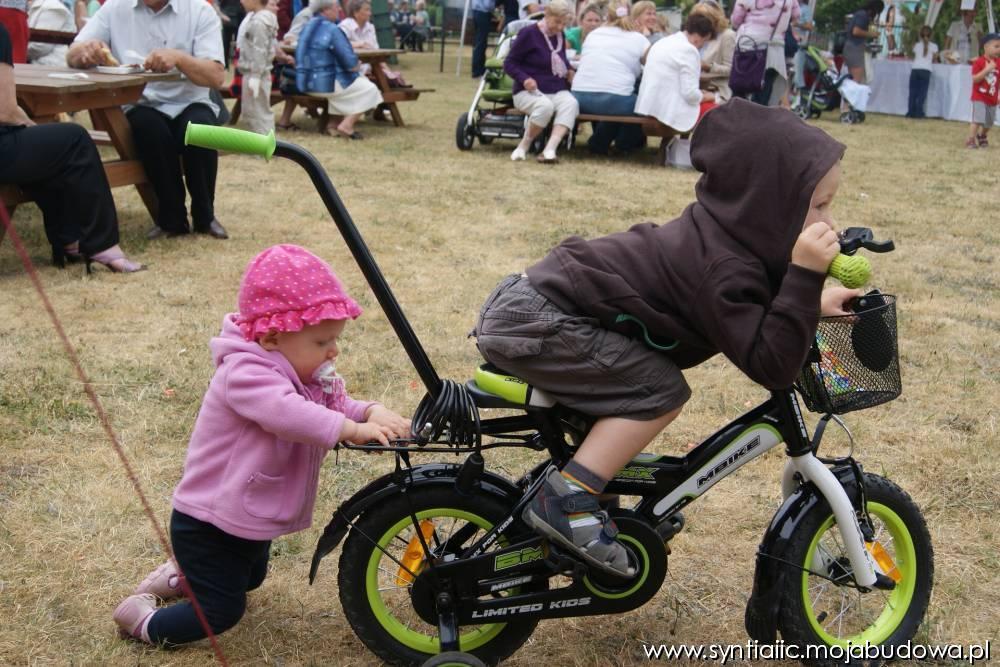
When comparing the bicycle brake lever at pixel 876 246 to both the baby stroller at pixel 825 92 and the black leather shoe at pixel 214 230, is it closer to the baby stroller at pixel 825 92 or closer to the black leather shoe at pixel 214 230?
the black leather shoe at pixel 214 230

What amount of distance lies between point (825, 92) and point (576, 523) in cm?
1596

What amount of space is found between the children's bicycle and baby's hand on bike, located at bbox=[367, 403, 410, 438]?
3 centimetres

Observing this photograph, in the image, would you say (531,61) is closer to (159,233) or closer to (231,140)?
(159,233)

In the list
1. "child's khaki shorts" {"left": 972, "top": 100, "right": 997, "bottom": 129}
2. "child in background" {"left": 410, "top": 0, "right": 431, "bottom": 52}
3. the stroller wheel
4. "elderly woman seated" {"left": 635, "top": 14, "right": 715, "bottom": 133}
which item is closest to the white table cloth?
"child's khaki shorts" {"left": 972, "top": 100, "right": 997, "bottom": 129}

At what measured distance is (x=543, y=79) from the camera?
1097 cm

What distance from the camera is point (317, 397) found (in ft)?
8.42

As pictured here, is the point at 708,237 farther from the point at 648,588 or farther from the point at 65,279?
the point at 65,279

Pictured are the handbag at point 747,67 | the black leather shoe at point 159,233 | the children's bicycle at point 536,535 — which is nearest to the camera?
the children's bicycle at point 536,535

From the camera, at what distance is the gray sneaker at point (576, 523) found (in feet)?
7.94

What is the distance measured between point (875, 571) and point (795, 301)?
869mm

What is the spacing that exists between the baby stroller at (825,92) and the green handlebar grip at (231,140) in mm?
15292

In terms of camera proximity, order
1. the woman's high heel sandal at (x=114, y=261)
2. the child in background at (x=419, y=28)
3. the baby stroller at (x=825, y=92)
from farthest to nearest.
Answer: the child in background at (x=419, y=28), the baby stroller at (x=825, y=92), the woman's high heel sandal at (x=114, y=261)

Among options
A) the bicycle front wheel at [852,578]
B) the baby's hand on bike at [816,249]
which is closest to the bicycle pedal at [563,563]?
the bicycle front wheel at [852,578]

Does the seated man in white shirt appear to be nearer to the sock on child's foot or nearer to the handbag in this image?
the sock on child's foot
